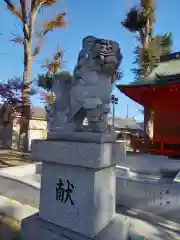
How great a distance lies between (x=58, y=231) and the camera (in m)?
2.67

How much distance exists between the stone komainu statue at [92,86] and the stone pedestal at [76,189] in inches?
10.2

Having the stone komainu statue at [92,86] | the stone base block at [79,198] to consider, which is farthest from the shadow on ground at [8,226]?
the stone komainu statue at [92,86]

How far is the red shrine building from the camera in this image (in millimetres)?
8125

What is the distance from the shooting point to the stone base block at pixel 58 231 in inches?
102

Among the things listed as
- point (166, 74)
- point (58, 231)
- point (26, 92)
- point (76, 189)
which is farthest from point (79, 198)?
point (26, 92)

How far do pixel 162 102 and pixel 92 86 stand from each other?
280 inches

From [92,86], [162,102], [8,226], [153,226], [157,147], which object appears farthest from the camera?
[157,147]

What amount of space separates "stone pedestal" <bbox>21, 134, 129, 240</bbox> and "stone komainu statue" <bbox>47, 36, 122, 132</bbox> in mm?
258

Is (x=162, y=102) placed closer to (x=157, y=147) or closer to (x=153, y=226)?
(x=157, y=147)

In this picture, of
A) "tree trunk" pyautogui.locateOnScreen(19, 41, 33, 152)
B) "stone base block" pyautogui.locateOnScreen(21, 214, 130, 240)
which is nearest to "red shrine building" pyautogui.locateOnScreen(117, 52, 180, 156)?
"tree trunk" pyautogui.locateOnScreen(19, 41, 33, 152)

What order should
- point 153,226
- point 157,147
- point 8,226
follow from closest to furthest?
point 8,226 < point 153,226 < point 157,147

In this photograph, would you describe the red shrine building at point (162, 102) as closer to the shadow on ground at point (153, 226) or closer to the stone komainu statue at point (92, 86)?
the shadow on ground at point (153, 226)

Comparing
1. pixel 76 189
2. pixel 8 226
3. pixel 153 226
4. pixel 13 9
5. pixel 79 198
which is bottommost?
pixel 153 226

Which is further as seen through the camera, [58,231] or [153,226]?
[153,226]
